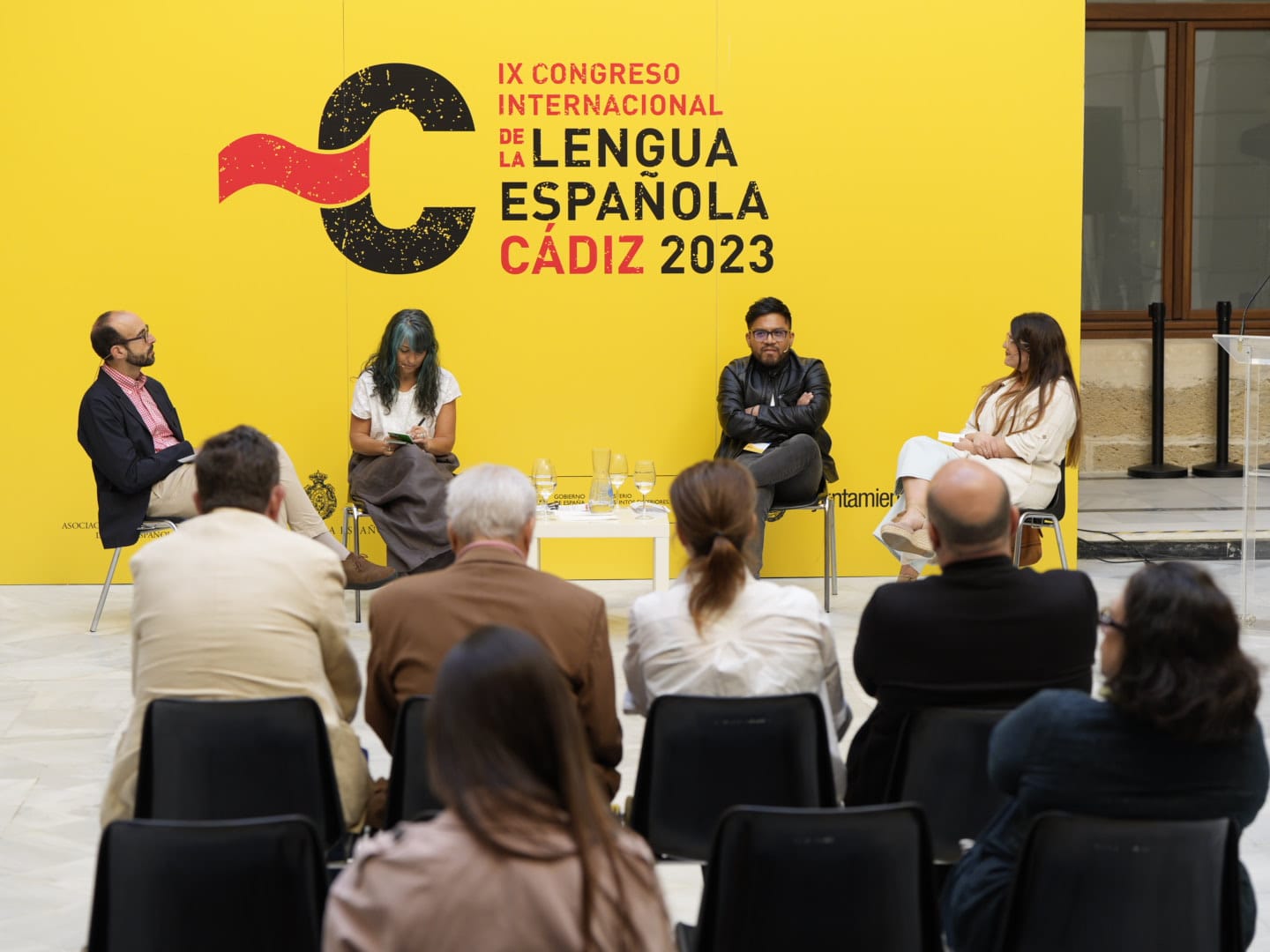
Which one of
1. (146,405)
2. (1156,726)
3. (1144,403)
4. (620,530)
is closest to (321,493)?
(146,405)

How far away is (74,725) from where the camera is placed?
485 centimetres

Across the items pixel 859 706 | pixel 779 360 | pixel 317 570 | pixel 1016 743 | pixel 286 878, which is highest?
pixel 779 360

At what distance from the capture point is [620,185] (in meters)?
6.95

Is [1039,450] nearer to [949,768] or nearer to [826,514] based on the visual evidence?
[826,514]

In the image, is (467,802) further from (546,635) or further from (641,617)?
(641,617)

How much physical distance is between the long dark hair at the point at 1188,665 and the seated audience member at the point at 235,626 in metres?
1.46

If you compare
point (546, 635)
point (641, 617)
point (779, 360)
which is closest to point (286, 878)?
point (546, 635)

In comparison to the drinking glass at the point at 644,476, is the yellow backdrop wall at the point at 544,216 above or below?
above

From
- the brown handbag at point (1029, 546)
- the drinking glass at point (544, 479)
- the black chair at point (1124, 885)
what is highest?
the drinking glass at point (544, 479)

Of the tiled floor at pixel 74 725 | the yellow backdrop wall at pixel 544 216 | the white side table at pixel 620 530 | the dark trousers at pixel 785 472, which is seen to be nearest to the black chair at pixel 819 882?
the tiled floor at pixel 74 725

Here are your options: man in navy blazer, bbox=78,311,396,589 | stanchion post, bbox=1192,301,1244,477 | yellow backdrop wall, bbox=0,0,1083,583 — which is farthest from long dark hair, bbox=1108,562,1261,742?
stanchion post, bbox=1192,301,1244,477

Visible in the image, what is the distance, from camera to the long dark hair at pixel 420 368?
21.2 feet

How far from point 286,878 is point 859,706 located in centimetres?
319

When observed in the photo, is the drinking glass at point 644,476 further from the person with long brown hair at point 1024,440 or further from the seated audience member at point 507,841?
the seated audience member at point 507,841
